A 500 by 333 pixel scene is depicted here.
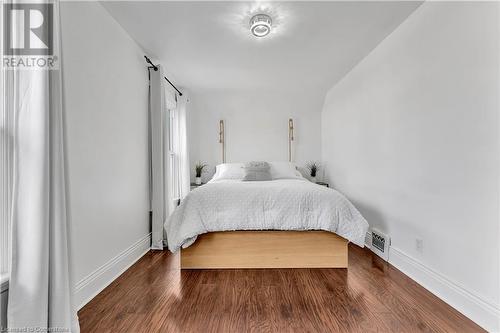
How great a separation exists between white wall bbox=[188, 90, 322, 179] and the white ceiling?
92cm

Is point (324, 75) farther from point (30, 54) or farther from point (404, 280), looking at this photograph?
point (30, 54)

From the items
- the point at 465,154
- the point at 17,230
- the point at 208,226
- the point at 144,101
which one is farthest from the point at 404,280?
the point at 144,101

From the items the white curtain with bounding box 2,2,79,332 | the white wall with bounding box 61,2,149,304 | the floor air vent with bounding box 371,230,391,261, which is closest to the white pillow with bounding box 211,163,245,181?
the white wall with bounding box 61,2,149,304

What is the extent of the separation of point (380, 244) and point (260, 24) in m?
2.51

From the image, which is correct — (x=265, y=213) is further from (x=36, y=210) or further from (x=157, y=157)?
(x=36, y=210)

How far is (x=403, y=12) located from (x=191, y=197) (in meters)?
2.54

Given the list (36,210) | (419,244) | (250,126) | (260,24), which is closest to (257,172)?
(250,126)

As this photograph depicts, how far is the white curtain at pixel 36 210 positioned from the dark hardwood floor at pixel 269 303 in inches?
15.7

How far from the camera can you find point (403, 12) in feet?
7.30

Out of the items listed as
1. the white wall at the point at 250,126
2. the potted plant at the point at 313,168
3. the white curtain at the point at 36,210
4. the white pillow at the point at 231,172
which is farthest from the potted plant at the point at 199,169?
the white curtain at the point at 36,210

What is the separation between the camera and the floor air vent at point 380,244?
260cm

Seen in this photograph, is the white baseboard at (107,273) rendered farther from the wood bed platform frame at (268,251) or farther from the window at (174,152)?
the window at (174,152)

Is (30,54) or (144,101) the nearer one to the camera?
(30,54)

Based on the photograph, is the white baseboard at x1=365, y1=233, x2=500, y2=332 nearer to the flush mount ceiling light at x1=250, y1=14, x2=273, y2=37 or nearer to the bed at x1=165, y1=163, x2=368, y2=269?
the bed at x1=165, y1=163, x2=368, y2=269
